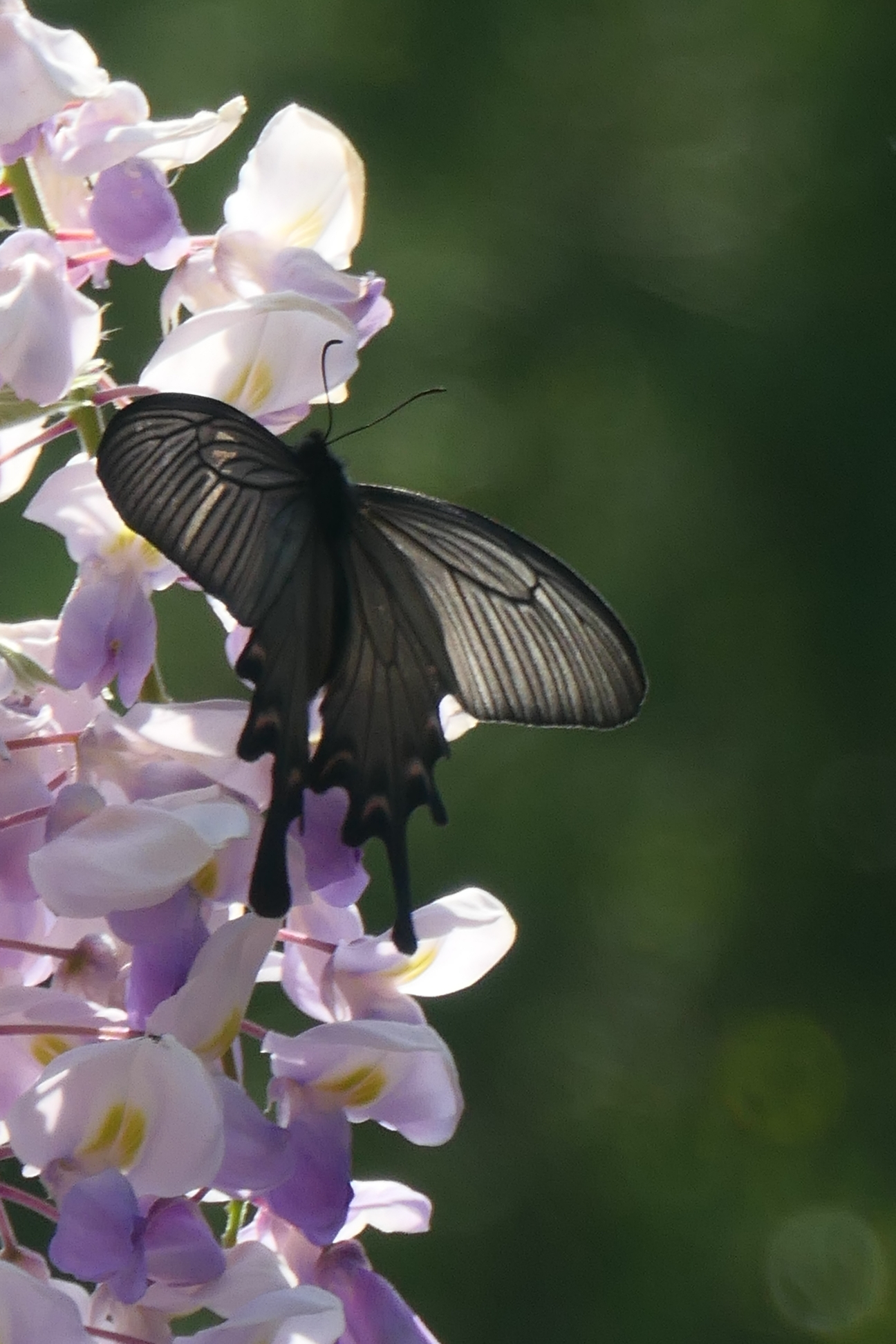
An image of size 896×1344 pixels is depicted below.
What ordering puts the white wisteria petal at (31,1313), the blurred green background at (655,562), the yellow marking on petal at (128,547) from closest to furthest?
the white wisteria petal at (31,1313), the yellow marking on petal at (128,547), the blurred green background at (655,562)

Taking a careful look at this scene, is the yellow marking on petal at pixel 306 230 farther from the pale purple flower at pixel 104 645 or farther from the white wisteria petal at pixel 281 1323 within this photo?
the white wisteria petal at pixel 281 1323

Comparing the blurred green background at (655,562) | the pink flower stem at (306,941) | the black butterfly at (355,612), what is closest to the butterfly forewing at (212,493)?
the black butterfly at (355,612)

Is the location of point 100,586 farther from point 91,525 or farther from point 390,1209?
point 390,1209

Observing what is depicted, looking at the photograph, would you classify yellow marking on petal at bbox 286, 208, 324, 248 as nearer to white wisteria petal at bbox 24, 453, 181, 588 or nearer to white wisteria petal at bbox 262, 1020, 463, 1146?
white wisteria petal at bbox 24, 453, 181, 588

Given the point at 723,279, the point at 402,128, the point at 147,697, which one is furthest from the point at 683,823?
the point at 147,697

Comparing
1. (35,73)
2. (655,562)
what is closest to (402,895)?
(35,73)

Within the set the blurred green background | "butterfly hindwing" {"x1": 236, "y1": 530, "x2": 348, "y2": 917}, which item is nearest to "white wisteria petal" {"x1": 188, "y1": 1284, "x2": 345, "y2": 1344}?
"butterfly hindwing" {"x1": 236, "y1": 530, "x2": 348, "y2": 917}
